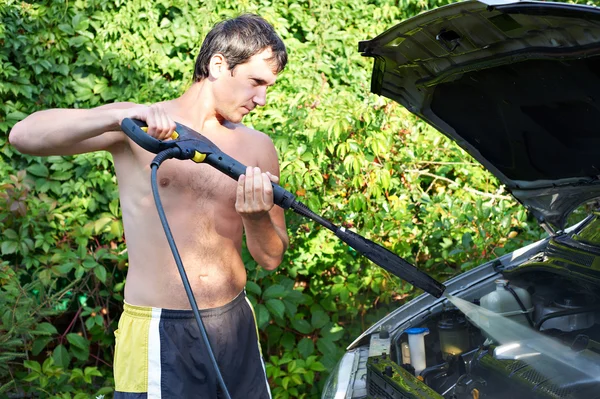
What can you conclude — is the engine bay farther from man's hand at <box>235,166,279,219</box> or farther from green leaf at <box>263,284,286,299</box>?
green leaf at <box>263,284,286,299</box>

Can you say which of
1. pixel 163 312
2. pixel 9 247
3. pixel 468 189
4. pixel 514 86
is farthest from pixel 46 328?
pixel 468 189

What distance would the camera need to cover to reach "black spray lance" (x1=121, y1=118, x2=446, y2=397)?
203 cm

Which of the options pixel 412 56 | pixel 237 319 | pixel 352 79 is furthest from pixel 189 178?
pixel 352 79

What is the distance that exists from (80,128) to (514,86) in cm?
135


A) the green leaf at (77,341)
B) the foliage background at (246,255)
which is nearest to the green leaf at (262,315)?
the foliage background at (246,255)

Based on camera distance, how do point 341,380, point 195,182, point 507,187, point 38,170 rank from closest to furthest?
point 195,182 → point 341,380 → point 507,187 → point 38,170

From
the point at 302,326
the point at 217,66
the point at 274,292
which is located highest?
the point at 217,66

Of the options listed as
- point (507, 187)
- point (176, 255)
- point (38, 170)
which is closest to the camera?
point (176, 255)

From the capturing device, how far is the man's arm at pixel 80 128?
2.09 metres

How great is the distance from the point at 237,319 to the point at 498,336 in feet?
3.06

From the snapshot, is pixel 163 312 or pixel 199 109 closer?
pixel 163 312

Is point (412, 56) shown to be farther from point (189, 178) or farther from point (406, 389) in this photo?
point (406, 389)

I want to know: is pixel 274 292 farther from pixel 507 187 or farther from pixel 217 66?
pixel 217 66

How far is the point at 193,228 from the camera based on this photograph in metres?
2.36
